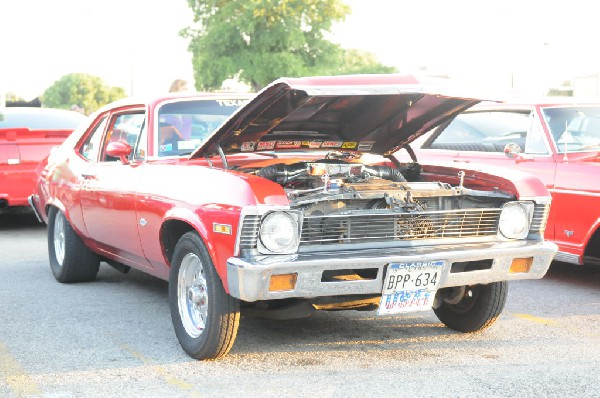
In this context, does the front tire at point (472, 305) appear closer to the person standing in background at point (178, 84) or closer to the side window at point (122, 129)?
the side window at point (122, 129)

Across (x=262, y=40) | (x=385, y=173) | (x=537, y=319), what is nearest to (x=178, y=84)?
(x=385, y=173)

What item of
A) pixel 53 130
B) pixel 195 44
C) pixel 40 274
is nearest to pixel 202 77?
pixel 195 44

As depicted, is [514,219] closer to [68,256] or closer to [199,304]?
[199,304]

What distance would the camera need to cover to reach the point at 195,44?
39.7 meters

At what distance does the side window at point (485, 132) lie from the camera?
314 inches

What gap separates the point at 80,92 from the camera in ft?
451

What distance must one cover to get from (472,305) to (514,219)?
694 mm

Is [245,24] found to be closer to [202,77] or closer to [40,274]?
[202,77]

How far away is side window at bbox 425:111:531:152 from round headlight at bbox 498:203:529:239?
294 cm

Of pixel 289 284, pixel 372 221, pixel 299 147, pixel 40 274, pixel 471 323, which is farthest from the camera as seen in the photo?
pixel 40 274

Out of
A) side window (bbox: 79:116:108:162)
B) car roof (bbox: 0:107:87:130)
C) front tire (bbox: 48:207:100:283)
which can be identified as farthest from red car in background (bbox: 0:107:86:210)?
side window (bbox: 79:116:108:162)

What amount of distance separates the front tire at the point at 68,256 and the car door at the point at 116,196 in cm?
52

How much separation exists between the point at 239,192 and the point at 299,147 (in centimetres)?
146

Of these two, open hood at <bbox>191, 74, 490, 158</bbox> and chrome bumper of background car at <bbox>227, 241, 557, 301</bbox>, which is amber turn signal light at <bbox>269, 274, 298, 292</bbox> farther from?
open hood at <bbox>191, 74, 490, 158</bbox>
